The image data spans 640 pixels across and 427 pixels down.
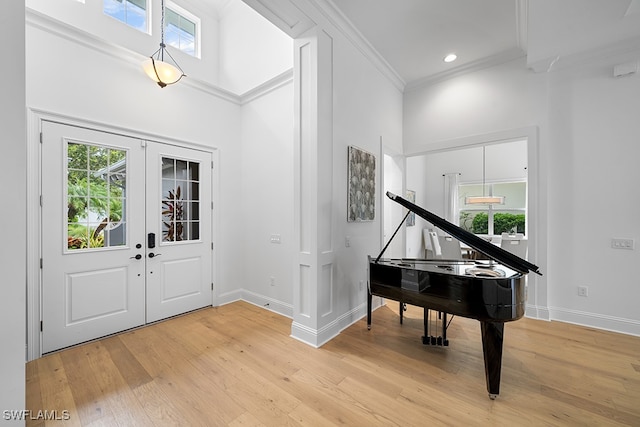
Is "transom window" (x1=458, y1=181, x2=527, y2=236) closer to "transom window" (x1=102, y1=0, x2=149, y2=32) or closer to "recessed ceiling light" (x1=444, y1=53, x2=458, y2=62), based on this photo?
"recessed ceiling light" (x1=444, y1=53, x2=458, y2=62)

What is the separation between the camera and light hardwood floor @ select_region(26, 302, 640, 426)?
171cm

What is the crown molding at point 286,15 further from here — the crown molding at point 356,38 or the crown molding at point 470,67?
the crown molding at point 470,67

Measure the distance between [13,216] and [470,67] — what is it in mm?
5060

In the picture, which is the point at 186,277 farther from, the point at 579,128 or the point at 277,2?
the point at 579,128

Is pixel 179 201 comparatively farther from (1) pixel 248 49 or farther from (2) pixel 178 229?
(1) pixel 248 49

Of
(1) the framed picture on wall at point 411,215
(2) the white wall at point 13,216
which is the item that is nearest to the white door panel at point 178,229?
(2) the white wall at point 13,216

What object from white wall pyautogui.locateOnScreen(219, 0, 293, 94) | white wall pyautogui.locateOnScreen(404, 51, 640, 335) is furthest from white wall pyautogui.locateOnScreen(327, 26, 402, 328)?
white wall pyautogui.locateOnScreen(404, 51, 640, 335)

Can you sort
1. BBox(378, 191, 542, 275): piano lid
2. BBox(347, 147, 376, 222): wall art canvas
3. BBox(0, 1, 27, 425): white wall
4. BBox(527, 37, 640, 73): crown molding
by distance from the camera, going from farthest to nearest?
BBox(347, 147, 376, 222): wall art canvas < BBox(527, 37, 640, 73): crown molding < BBox(378, 191, 542, 275): piano lid < BBox(0, 1, 27, 425): white wall

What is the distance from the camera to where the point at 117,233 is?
9.70ft

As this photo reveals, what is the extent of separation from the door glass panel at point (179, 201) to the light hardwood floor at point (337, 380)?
1254mm

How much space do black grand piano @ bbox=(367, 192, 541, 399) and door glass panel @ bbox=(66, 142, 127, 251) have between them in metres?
3.00

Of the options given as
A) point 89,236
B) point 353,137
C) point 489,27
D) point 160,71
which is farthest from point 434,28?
point 89,236

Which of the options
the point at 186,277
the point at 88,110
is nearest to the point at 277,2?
the point at 88,110

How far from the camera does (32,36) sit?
2.38m
